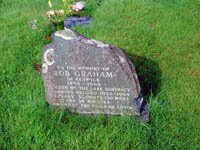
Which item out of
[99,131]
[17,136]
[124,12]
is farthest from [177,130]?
[124,12]

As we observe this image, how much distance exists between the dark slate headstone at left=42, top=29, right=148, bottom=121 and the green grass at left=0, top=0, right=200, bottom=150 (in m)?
0.15

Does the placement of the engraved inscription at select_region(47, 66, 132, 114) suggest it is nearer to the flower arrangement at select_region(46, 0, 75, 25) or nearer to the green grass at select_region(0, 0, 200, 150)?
the green grass at select_region(0, 0, 200, 150)

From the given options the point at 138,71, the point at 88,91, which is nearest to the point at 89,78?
the point at 88,91

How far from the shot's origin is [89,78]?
14.9ft

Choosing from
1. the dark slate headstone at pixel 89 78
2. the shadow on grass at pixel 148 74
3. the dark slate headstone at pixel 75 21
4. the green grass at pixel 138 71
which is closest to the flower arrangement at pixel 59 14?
the dark slate headstone at pixel 75 21

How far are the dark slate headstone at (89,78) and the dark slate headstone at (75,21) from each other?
2.71 meters

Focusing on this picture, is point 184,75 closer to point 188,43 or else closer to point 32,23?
point 188,43

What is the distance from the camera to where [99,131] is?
4.34m

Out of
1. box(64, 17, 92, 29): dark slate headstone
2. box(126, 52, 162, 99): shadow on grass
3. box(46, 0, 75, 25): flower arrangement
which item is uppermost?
box(46, 0, 75, 25): flower arrangement

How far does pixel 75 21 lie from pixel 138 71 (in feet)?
7.03

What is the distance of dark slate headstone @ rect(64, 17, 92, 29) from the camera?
23.9 feet

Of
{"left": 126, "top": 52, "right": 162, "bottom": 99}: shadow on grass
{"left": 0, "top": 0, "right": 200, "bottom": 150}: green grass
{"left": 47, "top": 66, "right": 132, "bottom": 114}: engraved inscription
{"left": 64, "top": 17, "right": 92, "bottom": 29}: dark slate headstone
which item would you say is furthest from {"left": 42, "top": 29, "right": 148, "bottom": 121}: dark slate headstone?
{"left": 64, "top": 17, "right": 92, "bottom": 29}: dark slate headstone

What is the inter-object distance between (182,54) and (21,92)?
2534mm

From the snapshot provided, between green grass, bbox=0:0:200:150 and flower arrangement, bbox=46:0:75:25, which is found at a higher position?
flower arrangement, bbox=46:0:75:25
